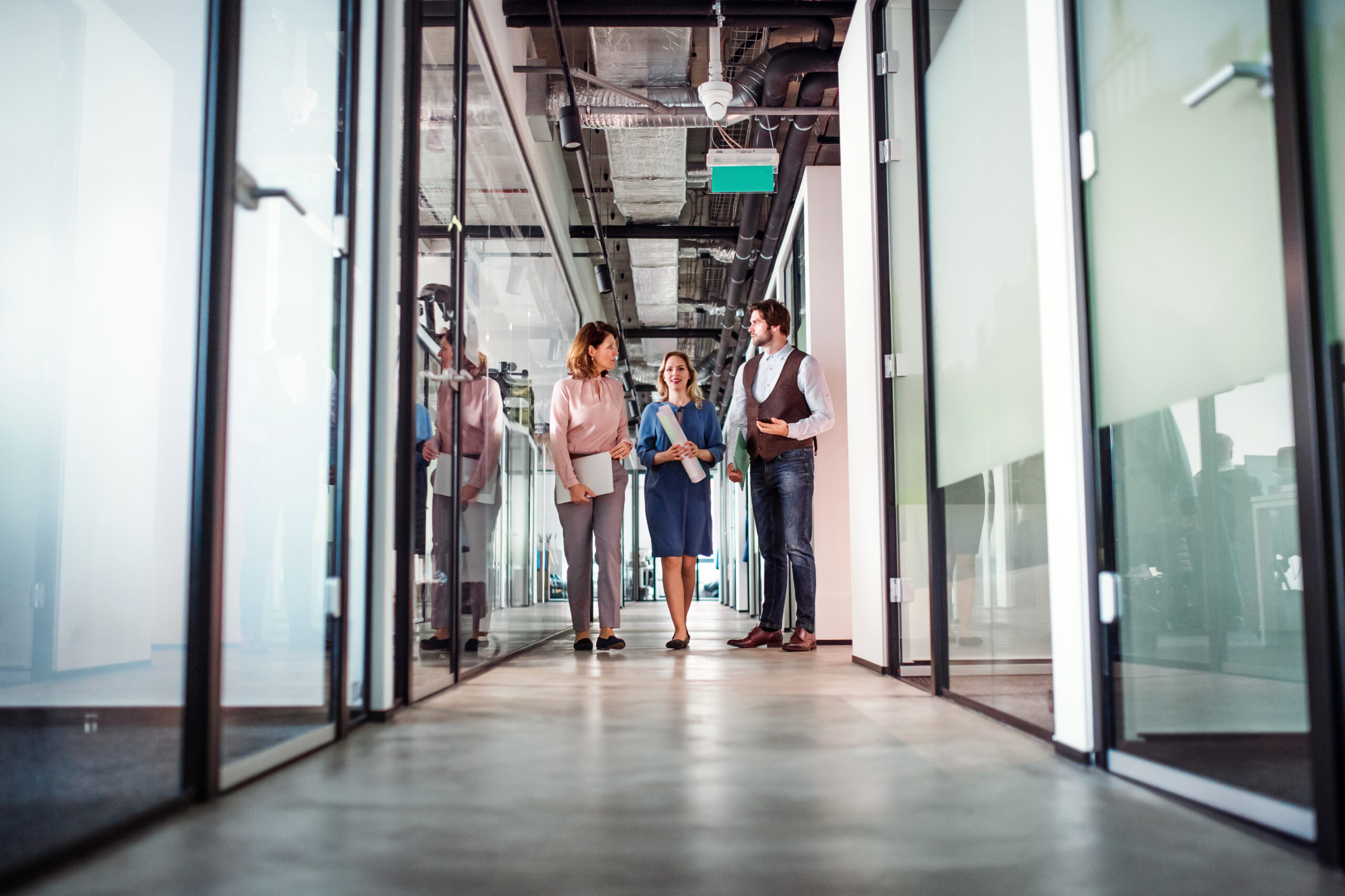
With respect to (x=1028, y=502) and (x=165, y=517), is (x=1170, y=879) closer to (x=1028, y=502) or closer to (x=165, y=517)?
(x=1028, y=502)

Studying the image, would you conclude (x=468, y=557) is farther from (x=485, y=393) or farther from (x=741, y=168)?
(x=741, y=168)

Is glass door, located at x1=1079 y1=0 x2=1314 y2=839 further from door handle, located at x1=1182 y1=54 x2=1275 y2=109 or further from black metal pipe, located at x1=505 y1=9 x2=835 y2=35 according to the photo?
black metal pipe, located at x1=505 y1=9 x2=835 y2=35

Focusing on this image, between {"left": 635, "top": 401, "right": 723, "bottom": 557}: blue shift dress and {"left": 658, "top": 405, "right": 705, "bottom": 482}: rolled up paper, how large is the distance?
0.02m

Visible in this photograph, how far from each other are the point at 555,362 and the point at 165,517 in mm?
4293

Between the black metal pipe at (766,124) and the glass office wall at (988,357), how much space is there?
2.15 metres

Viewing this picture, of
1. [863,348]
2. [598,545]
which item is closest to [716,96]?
[863,348]

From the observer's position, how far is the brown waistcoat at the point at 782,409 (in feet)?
15.8

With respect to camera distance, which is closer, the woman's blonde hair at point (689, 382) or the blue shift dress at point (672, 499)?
the blue shift dress at point (672, 499)

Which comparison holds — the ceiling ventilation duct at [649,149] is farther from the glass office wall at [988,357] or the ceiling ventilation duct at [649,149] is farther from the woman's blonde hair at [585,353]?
the glass office wall at [988,357]

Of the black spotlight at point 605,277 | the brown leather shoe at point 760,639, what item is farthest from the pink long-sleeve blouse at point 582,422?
the black spotlight at point 605,277

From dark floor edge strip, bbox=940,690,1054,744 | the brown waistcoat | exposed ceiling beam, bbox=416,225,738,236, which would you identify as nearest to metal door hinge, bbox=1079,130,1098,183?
dark floor edge strip, bbox=940,690,1054,744

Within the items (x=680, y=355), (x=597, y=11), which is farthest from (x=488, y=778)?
(x=597, y=11)

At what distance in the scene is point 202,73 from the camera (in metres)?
1.85

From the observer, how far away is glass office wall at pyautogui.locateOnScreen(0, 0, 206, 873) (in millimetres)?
3543
